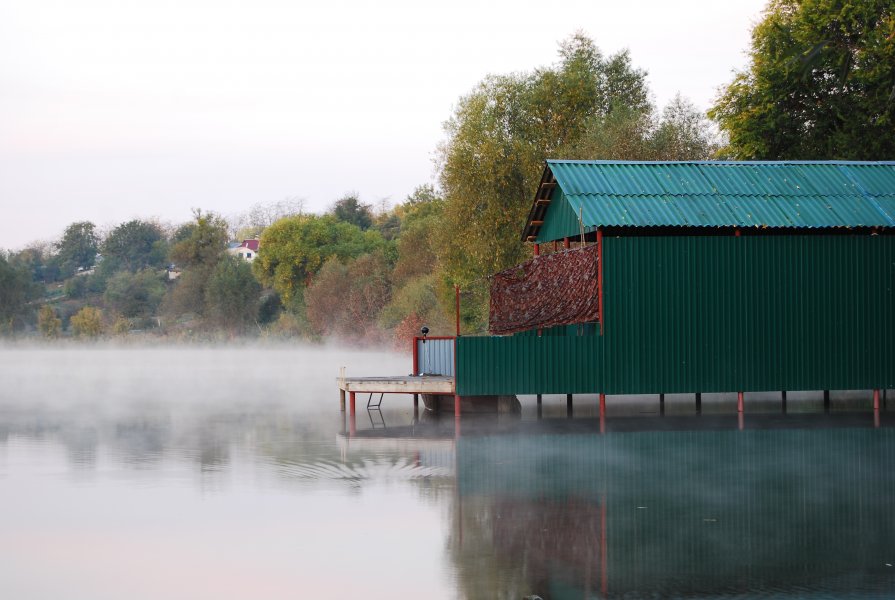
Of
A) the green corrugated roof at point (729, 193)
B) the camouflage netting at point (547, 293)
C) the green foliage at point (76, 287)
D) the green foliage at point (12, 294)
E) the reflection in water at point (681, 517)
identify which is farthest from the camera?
the green foliage at point (76, 287)

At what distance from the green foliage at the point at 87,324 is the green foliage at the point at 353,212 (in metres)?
25.1

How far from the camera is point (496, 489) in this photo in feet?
52.9

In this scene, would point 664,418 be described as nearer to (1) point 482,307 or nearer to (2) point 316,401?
(2) point 316,401

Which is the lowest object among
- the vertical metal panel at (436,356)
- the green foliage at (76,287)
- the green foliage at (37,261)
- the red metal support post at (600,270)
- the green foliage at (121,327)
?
the vertical metal panel at (436,356)

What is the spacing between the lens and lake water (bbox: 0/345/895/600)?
10820 millimetres

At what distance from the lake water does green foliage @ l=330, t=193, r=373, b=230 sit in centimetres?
8486

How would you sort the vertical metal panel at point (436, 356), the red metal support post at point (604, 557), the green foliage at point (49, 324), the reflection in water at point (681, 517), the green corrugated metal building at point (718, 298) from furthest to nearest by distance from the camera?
the green foliage at point (49, 324) → the vertical metal panel at point (436, 356) → the green corrugated metal building at point (718, 298) → the reflection in water at point (681, 517) → the red metal support post at point (604, 557)

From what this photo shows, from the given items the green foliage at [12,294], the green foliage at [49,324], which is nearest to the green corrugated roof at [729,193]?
the green foliage at [49,324]

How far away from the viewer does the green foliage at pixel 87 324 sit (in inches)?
3853

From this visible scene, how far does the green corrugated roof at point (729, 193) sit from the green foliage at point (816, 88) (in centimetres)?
1071

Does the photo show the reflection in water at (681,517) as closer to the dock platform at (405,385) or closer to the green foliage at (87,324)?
the dock platform at (405,385)

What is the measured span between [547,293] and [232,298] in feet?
229

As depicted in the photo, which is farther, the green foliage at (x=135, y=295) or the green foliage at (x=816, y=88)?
the green foliage at (x=135, y=295)

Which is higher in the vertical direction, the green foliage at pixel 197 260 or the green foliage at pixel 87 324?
the green foliage at pixel 197 260
